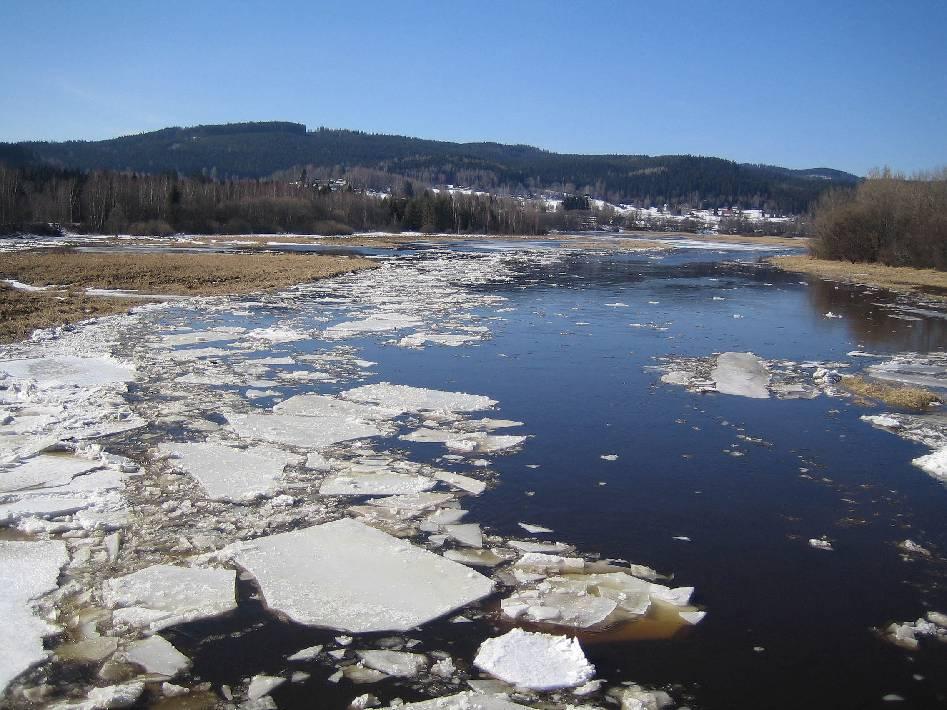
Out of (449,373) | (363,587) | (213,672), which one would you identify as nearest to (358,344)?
(449,373)

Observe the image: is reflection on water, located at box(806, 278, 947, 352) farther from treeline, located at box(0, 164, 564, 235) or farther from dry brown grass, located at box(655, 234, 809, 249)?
treeline, located at box(0, 164, 564, 235)

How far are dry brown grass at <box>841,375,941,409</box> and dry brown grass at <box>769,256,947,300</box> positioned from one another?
19.4 m

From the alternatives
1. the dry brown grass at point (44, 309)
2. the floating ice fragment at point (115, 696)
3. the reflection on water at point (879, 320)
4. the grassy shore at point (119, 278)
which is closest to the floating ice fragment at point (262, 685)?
the floating ice fragment at point (115, 696)

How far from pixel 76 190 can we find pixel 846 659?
90417 millimetres

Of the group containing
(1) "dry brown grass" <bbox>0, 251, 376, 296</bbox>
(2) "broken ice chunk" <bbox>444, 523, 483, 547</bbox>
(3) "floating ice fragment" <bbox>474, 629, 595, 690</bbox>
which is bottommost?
(3) "floating ice fragment" <bbox>474, 629, 595, 690</bbox>

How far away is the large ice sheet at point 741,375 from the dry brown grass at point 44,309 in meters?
12.9

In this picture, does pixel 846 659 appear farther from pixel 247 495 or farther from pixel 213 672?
pixel 247 495

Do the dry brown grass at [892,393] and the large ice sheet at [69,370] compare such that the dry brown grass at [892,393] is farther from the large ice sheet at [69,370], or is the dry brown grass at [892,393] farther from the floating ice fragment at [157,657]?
the large ice sheet at [69,370]

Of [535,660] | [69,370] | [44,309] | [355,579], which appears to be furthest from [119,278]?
[535,660]

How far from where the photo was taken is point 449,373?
12.4m

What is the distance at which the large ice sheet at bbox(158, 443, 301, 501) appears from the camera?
698 cm

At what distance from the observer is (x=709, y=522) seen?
6.58 m

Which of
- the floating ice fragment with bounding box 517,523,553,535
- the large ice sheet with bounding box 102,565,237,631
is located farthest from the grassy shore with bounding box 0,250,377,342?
the floating ice fragment with bounding box 517,523,553,535

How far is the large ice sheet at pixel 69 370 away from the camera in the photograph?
1081cm
